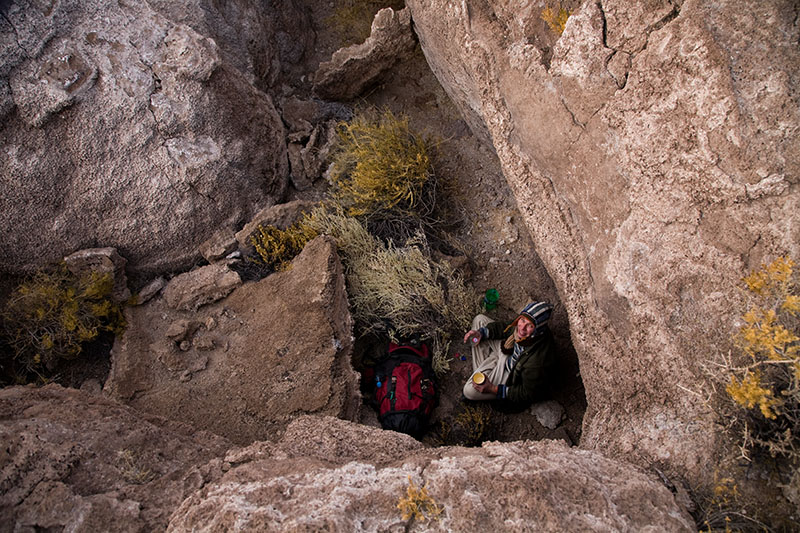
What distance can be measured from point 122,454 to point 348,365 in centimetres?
130

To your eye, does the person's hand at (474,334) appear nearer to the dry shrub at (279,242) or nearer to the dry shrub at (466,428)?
the dry shrub at (466,428)

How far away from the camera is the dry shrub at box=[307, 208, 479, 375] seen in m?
3.43

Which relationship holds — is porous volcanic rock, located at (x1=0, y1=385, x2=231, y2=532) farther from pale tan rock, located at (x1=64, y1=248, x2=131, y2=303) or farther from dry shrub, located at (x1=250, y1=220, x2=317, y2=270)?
dry shrub, located at (x1=250, y1=220, x2=317, y2=270)

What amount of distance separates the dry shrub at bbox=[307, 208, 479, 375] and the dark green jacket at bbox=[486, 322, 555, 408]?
0.51m

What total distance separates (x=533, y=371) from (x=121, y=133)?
3062mm

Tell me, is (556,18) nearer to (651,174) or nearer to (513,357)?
(651,174)

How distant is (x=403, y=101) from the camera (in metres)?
4.27

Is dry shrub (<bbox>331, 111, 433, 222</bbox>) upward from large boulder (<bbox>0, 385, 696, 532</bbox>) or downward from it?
upward

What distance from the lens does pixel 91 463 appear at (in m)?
2.01

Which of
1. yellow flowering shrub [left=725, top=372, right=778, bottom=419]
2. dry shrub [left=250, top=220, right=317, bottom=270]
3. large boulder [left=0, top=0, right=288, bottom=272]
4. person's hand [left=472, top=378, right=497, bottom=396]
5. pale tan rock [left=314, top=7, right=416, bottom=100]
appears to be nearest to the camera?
yellow flowering shrub [left=725, top=372, right=778, bottom=419]

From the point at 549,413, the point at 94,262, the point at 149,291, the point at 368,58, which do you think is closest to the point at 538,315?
the point at 549,413

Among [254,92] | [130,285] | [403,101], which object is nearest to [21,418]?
[130,285]

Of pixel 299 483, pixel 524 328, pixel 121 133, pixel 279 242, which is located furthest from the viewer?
pixel 279 242

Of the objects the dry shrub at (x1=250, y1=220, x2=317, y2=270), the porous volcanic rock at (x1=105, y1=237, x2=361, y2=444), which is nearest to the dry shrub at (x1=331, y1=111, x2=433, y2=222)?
the dry shrub at (x1=250, y1=220, x2=317, y2=270)
